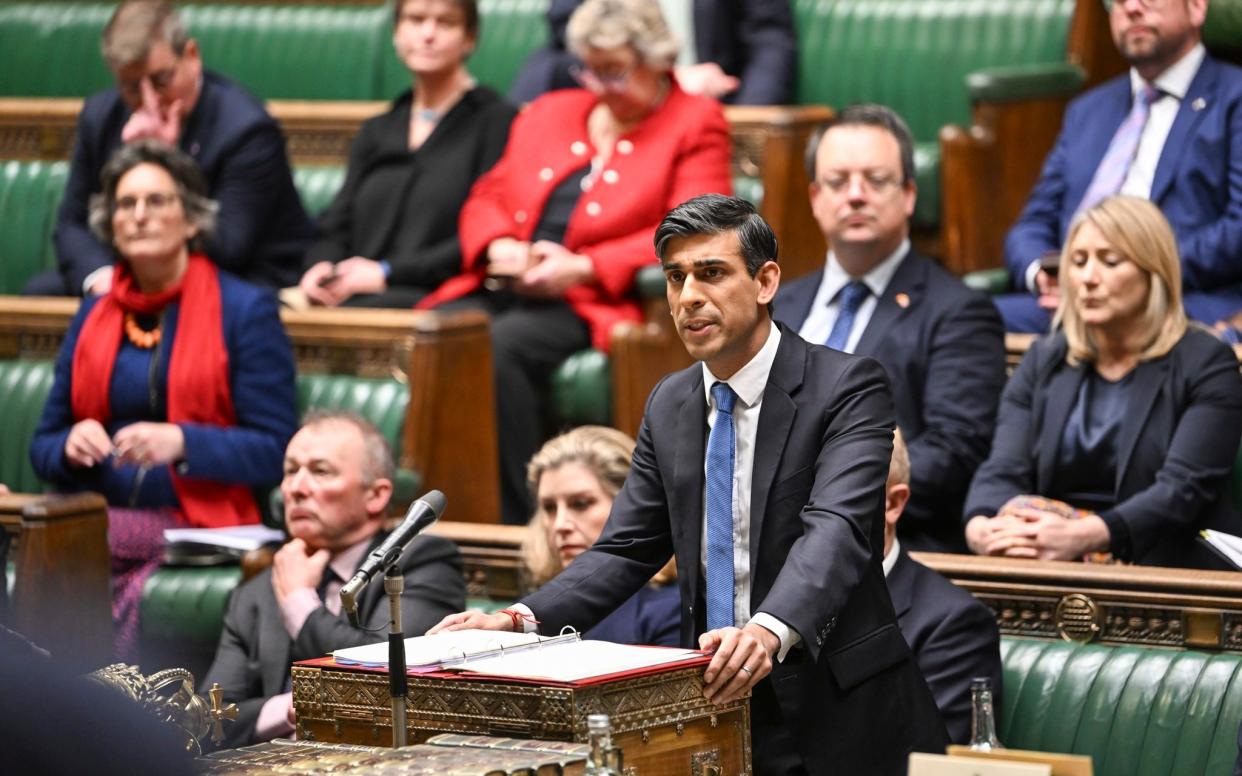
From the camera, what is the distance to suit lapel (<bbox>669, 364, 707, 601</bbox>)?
2342 millimetres

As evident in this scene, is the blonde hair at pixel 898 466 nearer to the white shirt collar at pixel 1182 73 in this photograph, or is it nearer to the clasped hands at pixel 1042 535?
the clasped hands at pixel 1042 535

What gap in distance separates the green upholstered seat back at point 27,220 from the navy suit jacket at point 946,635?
3.09 m

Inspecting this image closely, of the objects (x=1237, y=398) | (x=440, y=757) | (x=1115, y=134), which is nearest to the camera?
(x=440, y=757)

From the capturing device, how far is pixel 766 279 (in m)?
2.33

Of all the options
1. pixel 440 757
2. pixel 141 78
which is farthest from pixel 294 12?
pixel 440 757

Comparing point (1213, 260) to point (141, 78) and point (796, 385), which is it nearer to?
point (796, 385)

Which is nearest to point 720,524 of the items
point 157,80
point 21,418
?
point 21,418

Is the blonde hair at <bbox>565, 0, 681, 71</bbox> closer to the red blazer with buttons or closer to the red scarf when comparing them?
the red blazer with buttons

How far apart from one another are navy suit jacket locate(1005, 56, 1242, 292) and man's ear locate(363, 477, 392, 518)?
149 centimetres

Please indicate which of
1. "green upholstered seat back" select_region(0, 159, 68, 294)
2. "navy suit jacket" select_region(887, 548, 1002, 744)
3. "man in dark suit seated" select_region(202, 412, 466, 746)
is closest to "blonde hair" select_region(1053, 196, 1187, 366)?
"navy suit jacket" select_region(887, 548, 1002, 744)

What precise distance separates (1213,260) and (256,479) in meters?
1.86

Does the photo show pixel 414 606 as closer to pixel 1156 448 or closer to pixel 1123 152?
pixel 1156 448

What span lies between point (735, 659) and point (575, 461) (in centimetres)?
119

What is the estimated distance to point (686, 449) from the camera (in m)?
2.36
